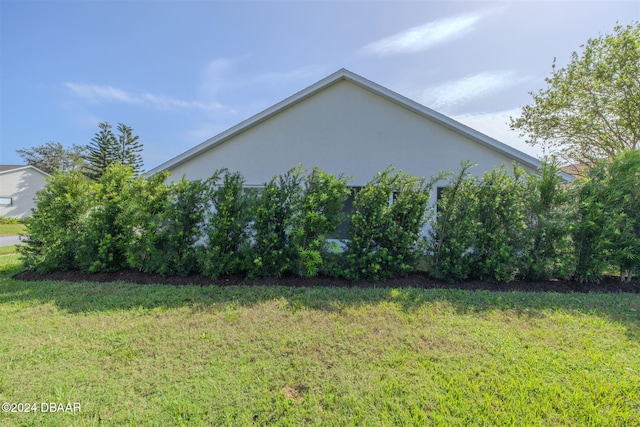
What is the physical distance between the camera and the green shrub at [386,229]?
16.6ft

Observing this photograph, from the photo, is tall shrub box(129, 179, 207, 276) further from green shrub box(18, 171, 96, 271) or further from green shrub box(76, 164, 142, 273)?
green shrub box(18, 171, 96, 271)

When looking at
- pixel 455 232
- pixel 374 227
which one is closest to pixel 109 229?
pixel 374 227

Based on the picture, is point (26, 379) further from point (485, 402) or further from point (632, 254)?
point (632, 254)

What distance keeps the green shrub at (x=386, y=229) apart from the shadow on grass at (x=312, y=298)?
0.52 metres

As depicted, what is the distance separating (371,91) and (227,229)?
6.09 meters

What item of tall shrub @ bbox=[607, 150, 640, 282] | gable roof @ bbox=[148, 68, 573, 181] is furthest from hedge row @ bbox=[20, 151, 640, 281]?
gable roof @ bbox=[148, 68, 573, 181]

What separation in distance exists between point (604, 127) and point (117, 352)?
20924 mm

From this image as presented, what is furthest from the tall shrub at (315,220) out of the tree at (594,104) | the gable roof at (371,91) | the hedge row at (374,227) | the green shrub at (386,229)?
the tree at (594,104)

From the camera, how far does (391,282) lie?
5062 millimetres

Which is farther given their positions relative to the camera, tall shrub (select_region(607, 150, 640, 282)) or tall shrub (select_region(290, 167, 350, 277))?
tall shrub (select_region(290, 167, 350, 277))

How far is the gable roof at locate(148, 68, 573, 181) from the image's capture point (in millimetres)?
7027

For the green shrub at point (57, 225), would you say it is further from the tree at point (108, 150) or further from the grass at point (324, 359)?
the tree at point (108, 150)

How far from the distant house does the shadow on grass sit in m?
30.2

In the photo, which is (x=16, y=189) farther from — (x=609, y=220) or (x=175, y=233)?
(x=609, y=220)
